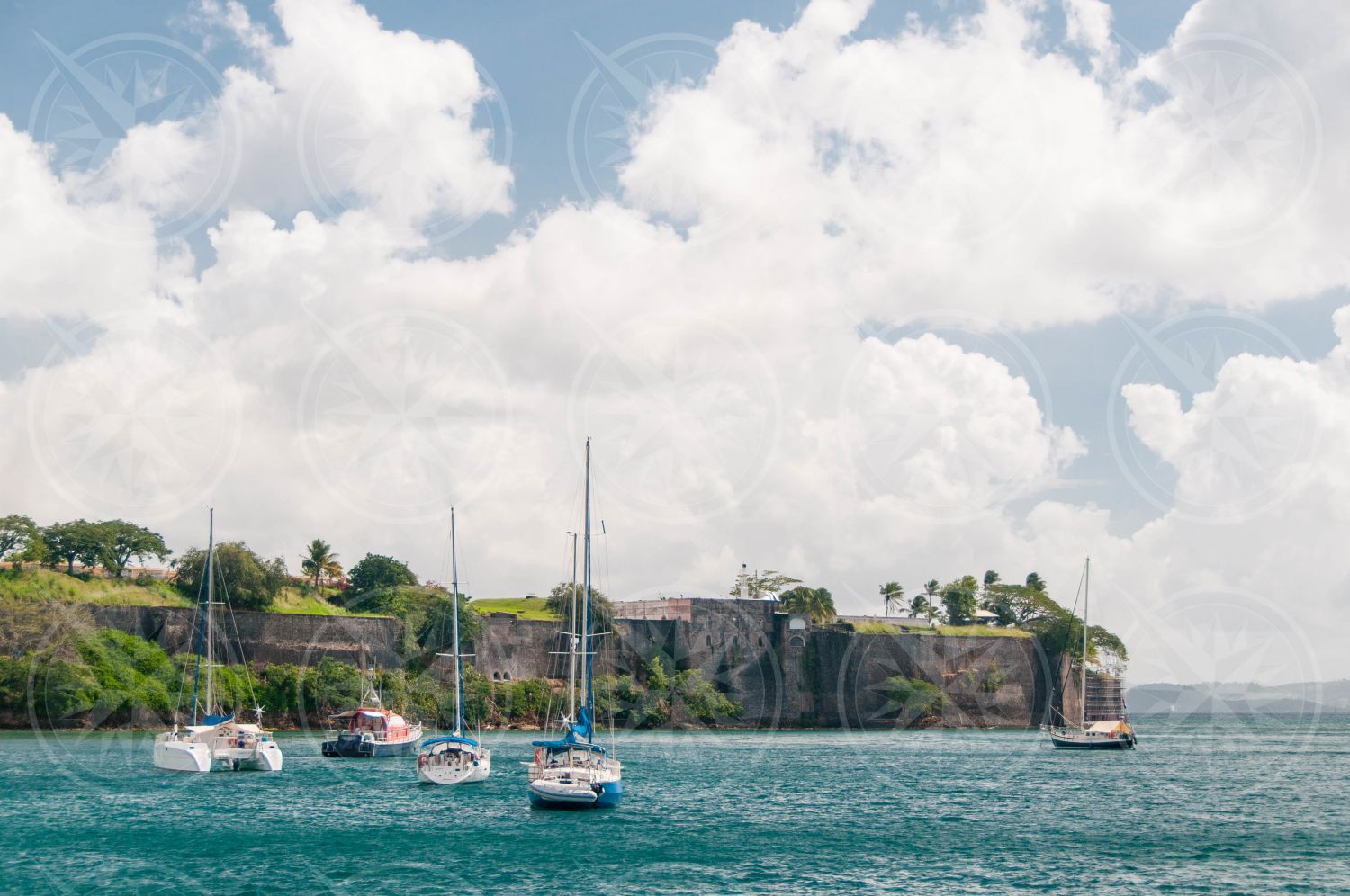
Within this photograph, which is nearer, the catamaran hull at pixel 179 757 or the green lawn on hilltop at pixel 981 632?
the catamaran hull at pixel 179 757

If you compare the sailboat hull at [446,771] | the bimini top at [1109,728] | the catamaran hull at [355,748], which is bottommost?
the bimini top at [1109,728]

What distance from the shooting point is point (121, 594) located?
97812 millimetres

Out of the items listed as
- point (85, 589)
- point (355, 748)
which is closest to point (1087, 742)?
point (355, 748)

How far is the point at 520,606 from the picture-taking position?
5197 inches

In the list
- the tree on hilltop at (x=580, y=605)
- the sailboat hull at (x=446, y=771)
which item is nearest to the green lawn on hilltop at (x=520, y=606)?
the tree on hilltop at (x=580, y=605)

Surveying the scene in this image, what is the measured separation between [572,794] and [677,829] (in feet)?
15.3

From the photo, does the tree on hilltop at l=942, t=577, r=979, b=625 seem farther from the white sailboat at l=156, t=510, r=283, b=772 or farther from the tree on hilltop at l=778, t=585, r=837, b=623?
the white sailboat at l=156, t=510, r=283, b=772

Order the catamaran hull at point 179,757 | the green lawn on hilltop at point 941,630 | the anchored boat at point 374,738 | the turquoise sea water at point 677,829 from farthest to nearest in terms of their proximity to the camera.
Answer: the green lawn on hilltop at point 941,630, the anchored boat at point 374,738, the catamaran hull at point 179,757, the turquoise sea water at point 677,829

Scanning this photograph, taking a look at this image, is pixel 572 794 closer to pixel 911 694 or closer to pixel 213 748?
pixel 213 748

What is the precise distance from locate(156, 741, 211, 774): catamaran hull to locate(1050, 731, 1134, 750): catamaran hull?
205 ft

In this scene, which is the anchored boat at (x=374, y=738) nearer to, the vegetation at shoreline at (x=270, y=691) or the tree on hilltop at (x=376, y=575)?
the vegetation at shoreline at (x=270, y=691)

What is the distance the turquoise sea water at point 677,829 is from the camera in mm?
37188

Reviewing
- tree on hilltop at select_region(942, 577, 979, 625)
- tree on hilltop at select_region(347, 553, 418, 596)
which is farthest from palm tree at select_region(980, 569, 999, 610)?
tree on hilltop at select_region(347, 553, 418, 596)

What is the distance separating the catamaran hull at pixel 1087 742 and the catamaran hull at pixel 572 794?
57.5 m
